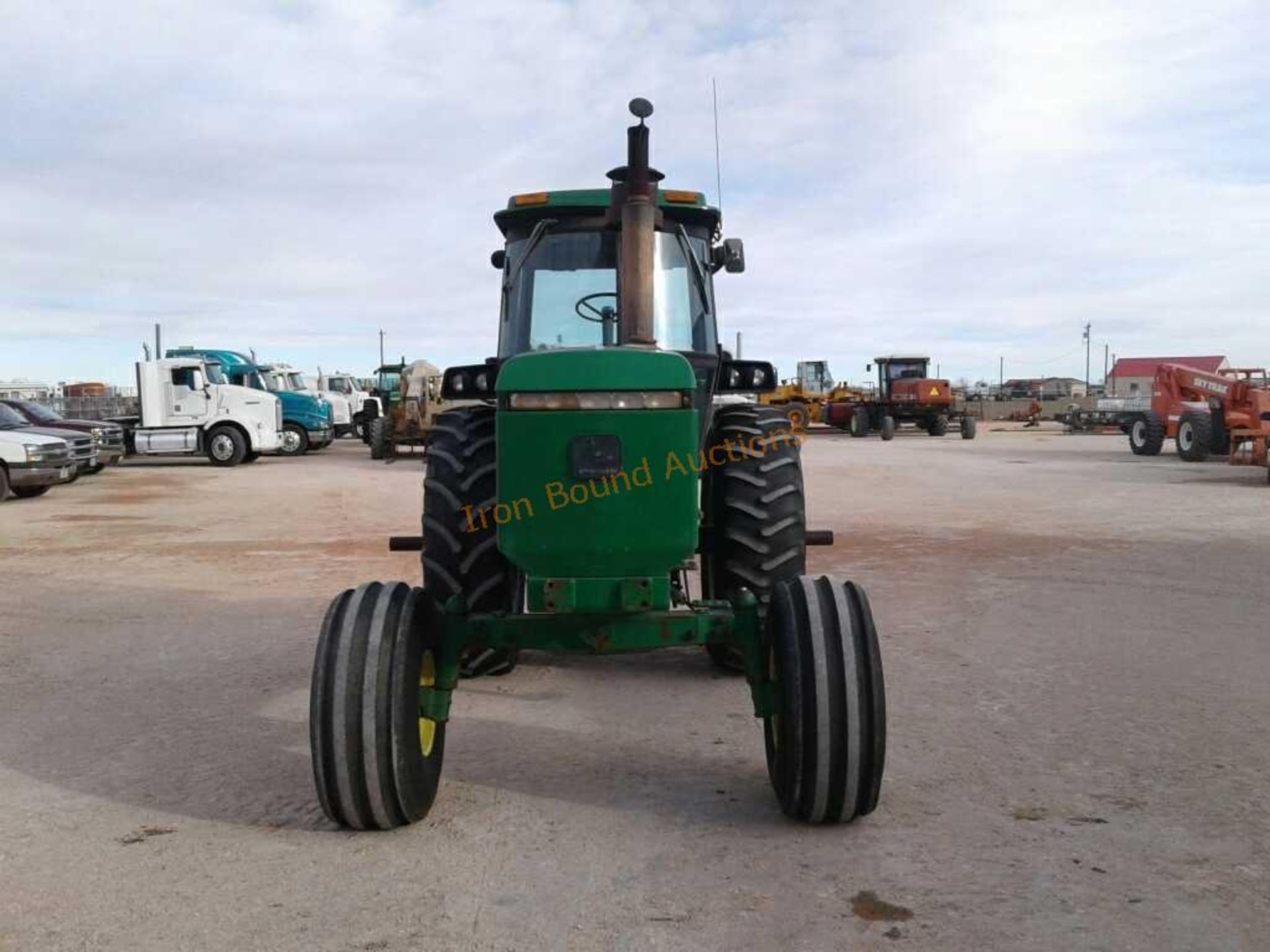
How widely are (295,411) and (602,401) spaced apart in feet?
82.4

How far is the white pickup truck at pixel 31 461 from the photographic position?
1581 cm

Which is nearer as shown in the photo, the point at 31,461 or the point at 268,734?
the point at 268,734

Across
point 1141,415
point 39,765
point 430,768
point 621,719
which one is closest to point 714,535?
point 621,719

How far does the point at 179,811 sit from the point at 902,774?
2835mm

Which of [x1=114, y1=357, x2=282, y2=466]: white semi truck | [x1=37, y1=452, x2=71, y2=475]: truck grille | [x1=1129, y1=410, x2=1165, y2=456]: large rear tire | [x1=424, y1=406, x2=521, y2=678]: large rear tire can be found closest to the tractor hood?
[x1=1129, y1=410, x2=1165, y2=456]: large rear tire

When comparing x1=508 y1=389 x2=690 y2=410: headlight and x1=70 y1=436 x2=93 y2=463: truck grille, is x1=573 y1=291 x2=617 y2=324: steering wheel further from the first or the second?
x1=70 y1=436 x2=93 y2=463: truck grille

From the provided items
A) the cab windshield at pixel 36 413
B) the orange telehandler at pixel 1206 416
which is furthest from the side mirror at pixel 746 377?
the cab windshield at pixel 36 413

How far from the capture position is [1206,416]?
21.8m

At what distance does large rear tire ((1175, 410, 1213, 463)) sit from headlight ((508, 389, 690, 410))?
829 inches

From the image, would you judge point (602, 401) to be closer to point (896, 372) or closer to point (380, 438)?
point (380, 438)

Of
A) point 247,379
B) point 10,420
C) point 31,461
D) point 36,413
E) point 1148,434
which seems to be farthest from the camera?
point 247,379

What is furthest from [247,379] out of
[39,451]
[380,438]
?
[39,451]

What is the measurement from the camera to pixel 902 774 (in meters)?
4.35

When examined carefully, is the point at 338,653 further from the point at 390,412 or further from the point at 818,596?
the point at 390,412
